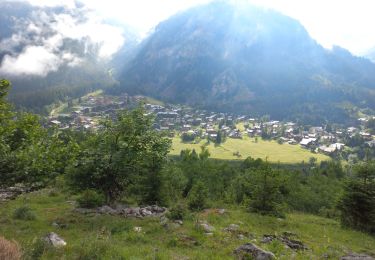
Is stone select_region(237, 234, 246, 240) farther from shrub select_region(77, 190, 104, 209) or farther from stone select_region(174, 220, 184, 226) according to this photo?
shrub select_region(77, 190, 104, 209)

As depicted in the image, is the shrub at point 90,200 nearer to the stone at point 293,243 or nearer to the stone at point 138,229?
the stone at point 138,229

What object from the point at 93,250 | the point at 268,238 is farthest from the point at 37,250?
the point at 268,238

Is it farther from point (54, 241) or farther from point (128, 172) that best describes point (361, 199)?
point (54, 241)

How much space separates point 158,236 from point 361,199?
2065 centimetres

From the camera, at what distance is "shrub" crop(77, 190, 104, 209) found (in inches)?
1201

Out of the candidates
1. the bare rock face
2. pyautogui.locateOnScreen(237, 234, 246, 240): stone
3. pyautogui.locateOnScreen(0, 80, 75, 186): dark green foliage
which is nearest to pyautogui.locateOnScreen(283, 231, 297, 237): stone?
pyautogui.locateOnScreen(237, 234, 246, 240): stone

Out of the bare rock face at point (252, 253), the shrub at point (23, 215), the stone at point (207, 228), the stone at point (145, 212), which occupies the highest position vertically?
the bare rock face at point (252, 253)

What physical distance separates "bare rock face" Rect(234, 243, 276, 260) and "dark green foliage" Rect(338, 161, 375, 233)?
702 inches

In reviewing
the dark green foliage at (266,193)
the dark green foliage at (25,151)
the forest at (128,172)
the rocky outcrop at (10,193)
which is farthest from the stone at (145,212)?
the rocky outcrop at (10,193)

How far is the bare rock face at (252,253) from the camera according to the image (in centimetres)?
1672

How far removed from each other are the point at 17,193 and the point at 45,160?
18.0m

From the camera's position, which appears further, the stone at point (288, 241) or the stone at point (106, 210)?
the stone at point (106, 210)

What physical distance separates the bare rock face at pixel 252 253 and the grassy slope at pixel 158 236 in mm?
531

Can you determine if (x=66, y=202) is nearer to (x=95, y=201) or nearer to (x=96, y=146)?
(x=95, y=201)
